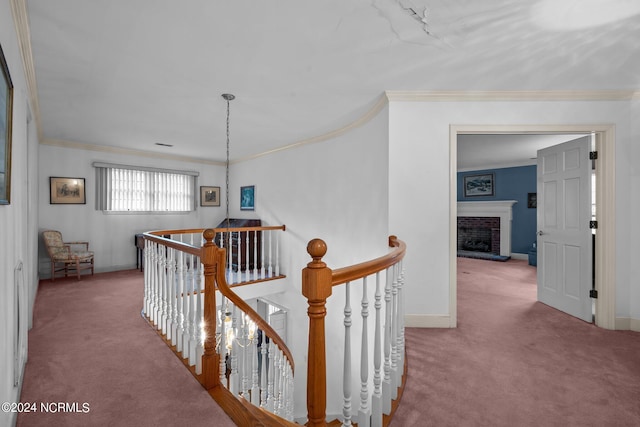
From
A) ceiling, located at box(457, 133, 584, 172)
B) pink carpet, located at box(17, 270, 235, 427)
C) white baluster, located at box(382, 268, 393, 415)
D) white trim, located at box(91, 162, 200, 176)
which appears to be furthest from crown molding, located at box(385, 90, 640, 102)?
white trim, located at box(91, 162, 200, 176)

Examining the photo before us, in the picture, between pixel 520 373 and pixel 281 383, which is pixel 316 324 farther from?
pixel 281 383

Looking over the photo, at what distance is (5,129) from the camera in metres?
1.53

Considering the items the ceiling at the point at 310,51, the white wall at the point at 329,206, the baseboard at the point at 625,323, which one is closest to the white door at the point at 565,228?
the baseboard at the point at 625,323

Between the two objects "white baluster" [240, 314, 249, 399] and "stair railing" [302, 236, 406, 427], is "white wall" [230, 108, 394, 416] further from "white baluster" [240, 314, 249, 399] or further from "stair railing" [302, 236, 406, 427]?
"white baluster" [240, 314, 249, 399]

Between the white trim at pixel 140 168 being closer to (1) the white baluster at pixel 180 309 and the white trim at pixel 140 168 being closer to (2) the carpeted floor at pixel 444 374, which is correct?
(2) the carpeted floor at pixel 444 374

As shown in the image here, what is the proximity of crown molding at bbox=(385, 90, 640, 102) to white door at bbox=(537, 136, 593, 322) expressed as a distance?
0.42m

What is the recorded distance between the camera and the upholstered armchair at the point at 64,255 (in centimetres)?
482

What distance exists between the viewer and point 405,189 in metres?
3.04

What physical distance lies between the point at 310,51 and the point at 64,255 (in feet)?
17.0

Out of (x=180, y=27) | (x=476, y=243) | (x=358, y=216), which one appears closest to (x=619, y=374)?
(x=358, y=216)

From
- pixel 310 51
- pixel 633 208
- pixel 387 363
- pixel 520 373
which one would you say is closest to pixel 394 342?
pixel 387 363

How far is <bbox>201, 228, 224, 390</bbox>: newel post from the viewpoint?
6.71 feet

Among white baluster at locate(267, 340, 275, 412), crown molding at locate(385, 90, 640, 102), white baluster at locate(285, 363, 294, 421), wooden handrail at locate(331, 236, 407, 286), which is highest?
crown molding at locate(385, 90, 640, 102)

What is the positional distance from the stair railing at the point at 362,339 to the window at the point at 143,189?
5.96 metres
